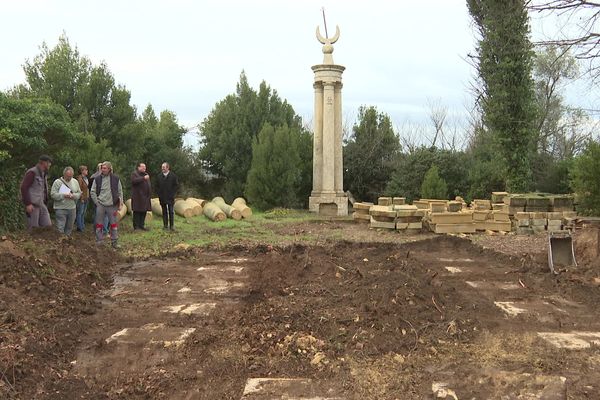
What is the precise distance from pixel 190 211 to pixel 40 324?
1140cm

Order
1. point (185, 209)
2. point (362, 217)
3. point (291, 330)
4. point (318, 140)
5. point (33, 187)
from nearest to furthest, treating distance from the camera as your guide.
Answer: point (291, 330)
point (33, 187)
point (362, 217)
point (185, 209)
point (318, 140)

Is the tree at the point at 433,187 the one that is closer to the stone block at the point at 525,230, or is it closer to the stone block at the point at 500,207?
the stone block at the point at 500,207

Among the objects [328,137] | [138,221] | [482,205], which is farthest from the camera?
[328,137]

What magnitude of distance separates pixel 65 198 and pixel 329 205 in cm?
1084

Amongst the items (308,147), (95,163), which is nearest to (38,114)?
(95,163)

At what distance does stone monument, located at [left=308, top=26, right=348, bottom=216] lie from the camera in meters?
18.7

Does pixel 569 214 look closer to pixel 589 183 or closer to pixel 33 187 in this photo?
pixel 589 183

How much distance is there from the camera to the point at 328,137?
18.8 meters

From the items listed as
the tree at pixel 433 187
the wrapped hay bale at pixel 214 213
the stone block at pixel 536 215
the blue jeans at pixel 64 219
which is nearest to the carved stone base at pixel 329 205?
the tree at pixel 433 187

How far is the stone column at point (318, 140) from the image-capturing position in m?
19.1

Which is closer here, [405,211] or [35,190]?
[35,190]

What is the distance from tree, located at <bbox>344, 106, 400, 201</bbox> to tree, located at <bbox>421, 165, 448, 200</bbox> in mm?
2968

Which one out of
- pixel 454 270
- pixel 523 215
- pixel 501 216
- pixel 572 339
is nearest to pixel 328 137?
pixel 501 216

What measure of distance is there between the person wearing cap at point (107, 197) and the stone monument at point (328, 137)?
33.1 feet
